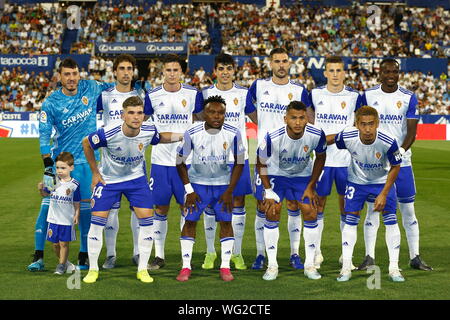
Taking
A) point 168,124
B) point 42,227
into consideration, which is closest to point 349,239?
point 168,124

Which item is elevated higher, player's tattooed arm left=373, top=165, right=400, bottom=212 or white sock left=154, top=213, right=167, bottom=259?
player's tattooed arm left=373, top=165, right=400, bottom=212

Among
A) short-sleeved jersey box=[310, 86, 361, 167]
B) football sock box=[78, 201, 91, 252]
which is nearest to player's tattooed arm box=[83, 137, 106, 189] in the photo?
football sock box=[78, 201, 91, 252]

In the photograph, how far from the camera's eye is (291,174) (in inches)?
277

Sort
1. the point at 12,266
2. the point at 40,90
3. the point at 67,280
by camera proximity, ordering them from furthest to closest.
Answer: the point at 40,90 → the point at 12,266 → the point at 67,280

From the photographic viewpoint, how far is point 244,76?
3594cm

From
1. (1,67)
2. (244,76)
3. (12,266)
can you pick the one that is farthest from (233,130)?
(1,67)

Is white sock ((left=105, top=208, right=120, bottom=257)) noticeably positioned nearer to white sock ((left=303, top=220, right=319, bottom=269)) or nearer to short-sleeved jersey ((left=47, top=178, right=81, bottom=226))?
short-sleeved jersey ((left=47, top=178, right=81, bottom=226))

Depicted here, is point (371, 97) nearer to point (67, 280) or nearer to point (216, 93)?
point (216, 93)

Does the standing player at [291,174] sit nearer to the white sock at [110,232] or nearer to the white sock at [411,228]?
the white sock at [411,228]

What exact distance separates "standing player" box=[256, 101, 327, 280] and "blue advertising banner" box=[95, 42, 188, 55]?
105ft

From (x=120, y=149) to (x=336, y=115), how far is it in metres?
2.61

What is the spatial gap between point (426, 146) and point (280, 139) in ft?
72.0

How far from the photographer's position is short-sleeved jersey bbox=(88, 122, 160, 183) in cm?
664

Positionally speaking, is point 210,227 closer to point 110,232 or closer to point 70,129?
point 110,232
